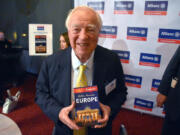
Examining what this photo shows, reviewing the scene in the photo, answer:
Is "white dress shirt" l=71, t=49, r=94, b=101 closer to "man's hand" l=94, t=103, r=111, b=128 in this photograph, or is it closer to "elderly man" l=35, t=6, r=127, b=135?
"elderly man" l=35, t=6, r=127, b=135

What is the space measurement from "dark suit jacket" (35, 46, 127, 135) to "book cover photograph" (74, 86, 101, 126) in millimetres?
137

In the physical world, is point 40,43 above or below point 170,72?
above

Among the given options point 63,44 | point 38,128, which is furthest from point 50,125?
point 63,44

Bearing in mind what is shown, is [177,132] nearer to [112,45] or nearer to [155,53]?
[155,53]

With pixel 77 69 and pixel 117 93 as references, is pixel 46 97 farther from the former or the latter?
pixel 117 93

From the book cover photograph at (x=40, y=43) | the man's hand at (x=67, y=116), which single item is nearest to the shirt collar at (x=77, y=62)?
the man's hand at (x=67, y=116)

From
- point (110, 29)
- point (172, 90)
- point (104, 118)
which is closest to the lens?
point (104, 118)

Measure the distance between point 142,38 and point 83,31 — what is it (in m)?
2.00

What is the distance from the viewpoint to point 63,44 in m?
2.86

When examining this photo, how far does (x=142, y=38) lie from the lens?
272cm

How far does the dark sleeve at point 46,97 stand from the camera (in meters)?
1.04

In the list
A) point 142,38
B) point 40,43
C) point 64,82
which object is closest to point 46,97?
point 64,82

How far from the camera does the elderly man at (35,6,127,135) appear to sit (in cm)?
98

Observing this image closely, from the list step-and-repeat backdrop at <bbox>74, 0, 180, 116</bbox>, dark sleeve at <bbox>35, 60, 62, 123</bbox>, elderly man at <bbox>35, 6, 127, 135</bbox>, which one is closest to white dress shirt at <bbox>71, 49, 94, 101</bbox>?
elderly man at <bbox>35, 6, 127, 135</bbox>
